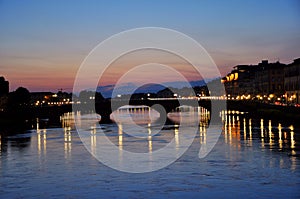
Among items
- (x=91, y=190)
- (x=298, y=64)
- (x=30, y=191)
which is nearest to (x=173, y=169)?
(x=91, y=190)

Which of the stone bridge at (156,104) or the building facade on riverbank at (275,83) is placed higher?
the building facade on riverbank at (275,83)

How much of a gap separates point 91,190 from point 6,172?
757 centimetres

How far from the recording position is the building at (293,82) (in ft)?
358

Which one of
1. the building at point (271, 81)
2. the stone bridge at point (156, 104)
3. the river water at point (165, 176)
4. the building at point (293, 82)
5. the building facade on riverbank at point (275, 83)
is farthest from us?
the stone bridge at point (156, 104)


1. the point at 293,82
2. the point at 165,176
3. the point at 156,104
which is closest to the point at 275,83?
the point at 293,82

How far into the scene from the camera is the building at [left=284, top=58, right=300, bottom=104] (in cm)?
10912

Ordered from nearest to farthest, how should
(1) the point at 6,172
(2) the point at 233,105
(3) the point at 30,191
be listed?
1. (3) the point at 30,191
2. (1) the point at 6,172
3. (2) the point at 233,105

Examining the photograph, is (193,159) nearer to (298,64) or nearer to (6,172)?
(6,172)

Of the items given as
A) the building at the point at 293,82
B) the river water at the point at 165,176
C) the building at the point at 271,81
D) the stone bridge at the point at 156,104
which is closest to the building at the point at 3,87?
the stone bridge at the point at 156,104

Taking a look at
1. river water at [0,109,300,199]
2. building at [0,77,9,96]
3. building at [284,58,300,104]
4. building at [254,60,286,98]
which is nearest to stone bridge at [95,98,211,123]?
building at [254,60,286,98]

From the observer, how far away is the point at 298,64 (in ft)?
364

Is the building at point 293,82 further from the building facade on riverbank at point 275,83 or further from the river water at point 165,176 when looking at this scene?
the river water at point 165,176

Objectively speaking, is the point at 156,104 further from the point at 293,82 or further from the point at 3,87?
the point at 3,87

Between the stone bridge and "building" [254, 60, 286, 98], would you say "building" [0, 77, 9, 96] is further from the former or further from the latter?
"building" [254, 60, 286, 98]
